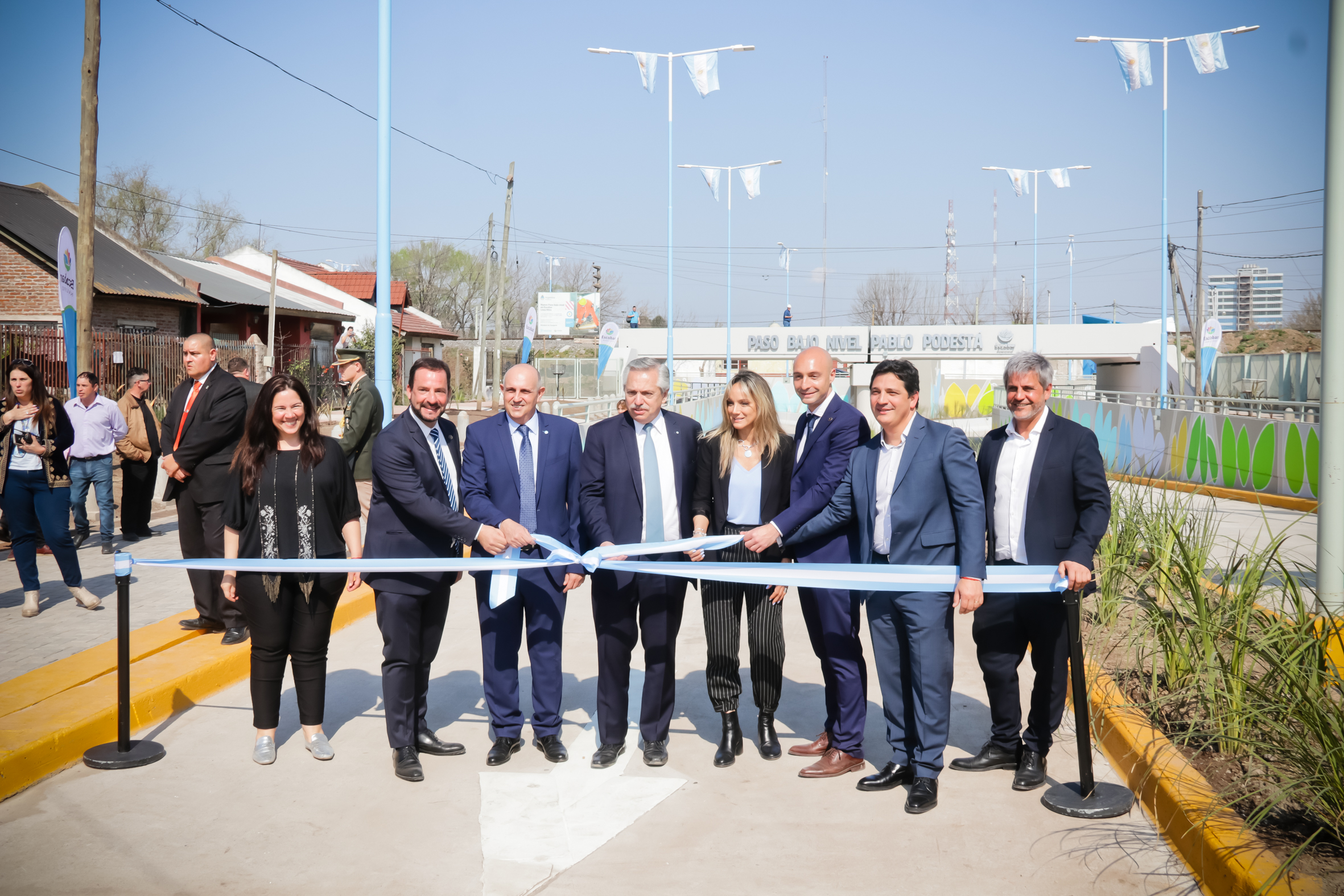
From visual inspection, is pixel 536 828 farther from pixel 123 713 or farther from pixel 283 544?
pixel 123 713

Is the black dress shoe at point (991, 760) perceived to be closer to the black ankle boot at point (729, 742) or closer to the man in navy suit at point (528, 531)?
the black ankle boot at point (729, 742)

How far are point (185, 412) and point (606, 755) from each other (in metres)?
4.09

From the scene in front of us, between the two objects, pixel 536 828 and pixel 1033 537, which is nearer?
pixel 536 828

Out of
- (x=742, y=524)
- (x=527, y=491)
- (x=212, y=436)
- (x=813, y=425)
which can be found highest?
(x=813, y=425)

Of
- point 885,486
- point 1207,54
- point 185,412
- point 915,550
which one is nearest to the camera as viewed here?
point 915,550

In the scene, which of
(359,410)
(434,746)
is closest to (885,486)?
(434,746)

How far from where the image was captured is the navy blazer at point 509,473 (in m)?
5.26

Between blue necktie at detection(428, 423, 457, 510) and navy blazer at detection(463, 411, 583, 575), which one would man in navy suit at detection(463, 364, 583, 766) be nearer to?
navy blazer at detection(463, 411, 583, 575)

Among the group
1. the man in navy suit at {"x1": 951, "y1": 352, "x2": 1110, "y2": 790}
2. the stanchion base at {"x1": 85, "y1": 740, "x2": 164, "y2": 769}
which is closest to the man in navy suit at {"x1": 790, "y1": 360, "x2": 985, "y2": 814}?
the man in navy suit at {"x1": 951, "y1": 352, "x2": 1110, "y2": 790}

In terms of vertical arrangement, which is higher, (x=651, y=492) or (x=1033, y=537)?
(x=651, y=492)

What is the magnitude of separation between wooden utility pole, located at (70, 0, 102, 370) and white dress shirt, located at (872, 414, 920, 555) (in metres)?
10.9

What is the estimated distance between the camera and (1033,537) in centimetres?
480

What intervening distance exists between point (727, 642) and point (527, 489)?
133 cm

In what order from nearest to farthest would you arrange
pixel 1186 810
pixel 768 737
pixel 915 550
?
pixel 1186 810 → pixel 915 550 → pixel 768 737
